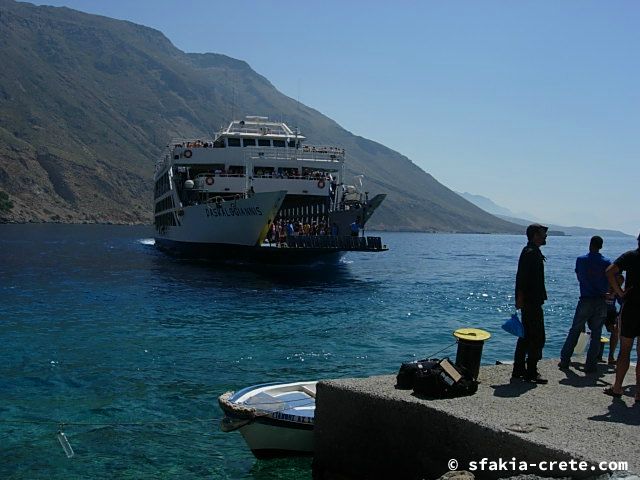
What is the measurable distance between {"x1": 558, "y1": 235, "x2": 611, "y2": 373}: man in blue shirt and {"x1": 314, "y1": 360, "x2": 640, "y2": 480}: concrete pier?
1.90 feet

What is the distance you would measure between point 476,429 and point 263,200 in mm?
26543

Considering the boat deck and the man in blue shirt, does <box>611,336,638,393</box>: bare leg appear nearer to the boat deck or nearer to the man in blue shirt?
the man in blue shirt

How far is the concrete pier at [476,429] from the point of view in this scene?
203 inches

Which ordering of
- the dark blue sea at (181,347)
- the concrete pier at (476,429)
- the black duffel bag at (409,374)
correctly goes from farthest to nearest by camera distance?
the dark blue sea at (181,347), the black duffel bag at (409,374), the concrete pier at (476,429)

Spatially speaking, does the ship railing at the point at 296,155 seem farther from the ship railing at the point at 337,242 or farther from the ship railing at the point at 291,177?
the ship railing at the point at 337,242

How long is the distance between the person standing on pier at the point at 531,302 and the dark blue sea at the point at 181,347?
9.22ft

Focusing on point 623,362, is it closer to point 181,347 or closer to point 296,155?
point 181,347

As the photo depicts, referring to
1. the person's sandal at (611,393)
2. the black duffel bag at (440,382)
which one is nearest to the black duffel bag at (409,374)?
the black duffel bag at (440,382)

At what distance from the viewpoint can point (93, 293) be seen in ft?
82.4

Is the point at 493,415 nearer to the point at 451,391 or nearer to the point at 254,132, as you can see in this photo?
the point at 451,391

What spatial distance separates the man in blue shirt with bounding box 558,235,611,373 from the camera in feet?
26.5

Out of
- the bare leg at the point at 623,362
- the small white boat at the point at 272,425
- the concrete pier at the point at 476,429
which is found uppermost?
the bare leg at the point at 623,362

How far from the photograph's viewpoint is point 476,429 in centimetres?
557

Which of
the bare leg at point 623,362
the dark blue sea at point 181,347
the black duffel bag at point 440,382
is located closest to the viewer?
the black duffel bag at point 440,382
